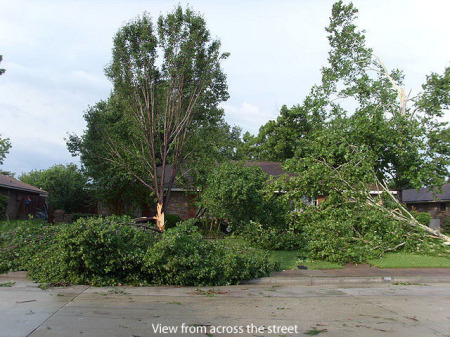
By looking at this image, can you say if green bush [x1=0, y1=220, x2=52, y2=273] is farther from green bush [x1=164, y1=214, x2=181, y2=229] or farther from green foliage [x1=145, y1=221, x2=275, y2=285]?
green bush [x1=164, y1=214, x2=181, y2=229]

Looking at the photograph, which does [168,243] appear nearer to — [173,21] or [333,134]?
[333,134]

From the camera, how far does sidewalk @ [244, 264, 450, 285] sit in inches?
352

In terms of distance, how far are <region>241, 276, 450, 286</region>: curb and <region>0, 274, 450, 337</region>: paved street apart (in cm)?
39

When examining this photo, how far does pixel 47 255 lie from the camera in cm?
884

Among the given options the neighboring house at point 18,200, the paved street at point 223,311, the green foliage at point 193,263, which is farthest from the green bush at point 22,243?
the neighboring house at point 18,200

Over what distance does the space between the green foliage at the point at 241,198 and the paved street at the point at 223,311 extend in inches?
208

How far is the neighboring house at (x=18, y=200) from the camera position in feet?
82.6

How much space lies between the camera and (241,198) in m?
13.3

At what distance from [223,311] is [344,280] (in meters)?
4.27

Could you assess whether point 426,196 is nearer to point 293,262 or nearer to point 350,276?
point 293,262

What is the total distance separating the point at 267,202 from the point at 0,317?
10.0 meters

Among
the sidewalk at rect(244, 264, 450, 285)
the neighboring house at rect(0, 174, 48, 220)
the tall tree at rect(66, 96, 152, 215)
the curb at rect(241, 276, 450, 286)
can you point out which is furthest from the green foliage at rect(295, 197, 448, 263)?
the neighboring house at rect(0, 174, 48, 220)

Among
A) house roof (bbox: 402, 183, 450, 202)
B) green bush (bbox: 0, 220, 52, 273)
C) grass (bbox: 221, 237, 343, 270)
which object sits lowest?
grass (bbox: 221, 237, 343, 270)

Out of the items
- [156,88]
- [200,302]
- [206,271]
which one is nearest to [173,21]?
[156,88]
